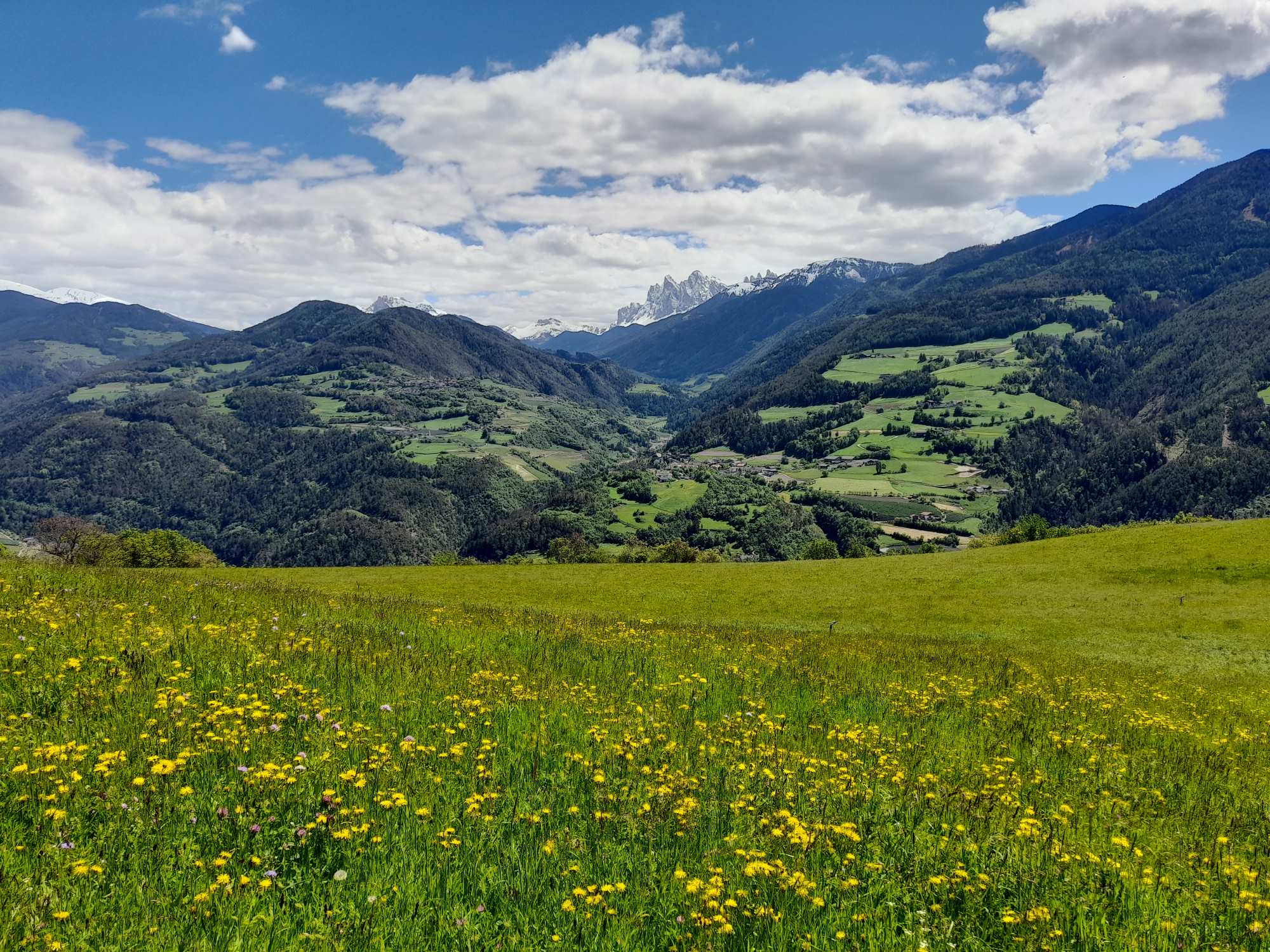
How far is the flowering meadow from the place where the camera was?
518 cm

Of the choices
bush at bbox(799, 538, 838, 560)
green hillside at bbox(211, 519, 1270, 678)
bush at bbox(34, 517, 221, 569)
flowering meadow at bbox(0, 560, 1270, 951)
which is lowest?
bush at bbox(799, 538, 838, 560)

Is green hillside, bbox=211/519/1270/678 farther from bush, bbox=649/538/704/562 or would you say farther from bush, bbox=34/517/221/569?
bush, bbox=649/538/704/562

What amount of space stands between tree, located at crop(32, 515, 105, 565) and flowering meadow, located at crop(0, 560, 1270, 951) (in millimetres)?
35238

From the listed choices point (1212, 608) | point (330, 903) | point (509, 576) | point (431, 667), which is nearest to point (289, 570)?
point (509, 576)

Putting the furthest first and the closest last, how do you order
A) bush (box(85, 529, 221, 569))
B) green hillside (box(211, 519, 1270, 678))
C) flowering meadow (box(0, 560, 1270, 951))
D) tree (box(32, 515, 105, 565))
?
bush (box(85, 529, 221, 569)) < tree (box(32, 515, 105, 565)) < green hillside (box(211, 519, 1270, 678)) < flowering meadow (box(0, 560, 1270, 951))

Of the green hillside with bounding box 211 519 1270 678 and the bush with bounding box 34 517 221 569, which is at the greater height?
the bush with bounding box 34 517 221 569

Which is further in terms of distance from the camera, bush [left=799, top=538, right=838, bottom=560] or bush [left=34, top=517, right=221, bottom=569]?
bush [left=799, top=538, right=838, bottom=560]

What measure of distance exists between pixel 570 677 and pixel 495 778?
16.8 feet

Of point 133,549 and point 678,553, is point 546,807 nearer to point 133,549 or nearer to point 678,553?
point 133,549

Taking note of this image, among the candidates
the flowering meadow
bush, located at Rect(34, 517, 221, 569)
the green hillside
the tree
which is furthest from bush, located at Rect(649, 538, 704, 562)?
the flowering meadow

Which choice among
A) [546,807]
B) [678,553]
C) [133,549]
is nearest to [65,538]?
[133,549]

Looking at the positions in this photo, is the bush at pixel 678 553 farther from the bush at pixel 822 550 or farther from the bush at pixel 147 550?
the bush at pixel 147 550

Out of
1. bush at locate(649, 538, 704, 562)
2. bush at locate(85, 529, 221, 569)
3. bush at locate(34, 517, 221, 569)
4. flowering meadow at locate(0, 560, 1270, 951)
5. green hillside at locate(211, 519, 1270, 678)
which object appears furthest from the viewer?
bush at locate(649, 538, 704, 562)

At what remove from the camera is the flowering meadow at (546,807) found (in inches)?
204
